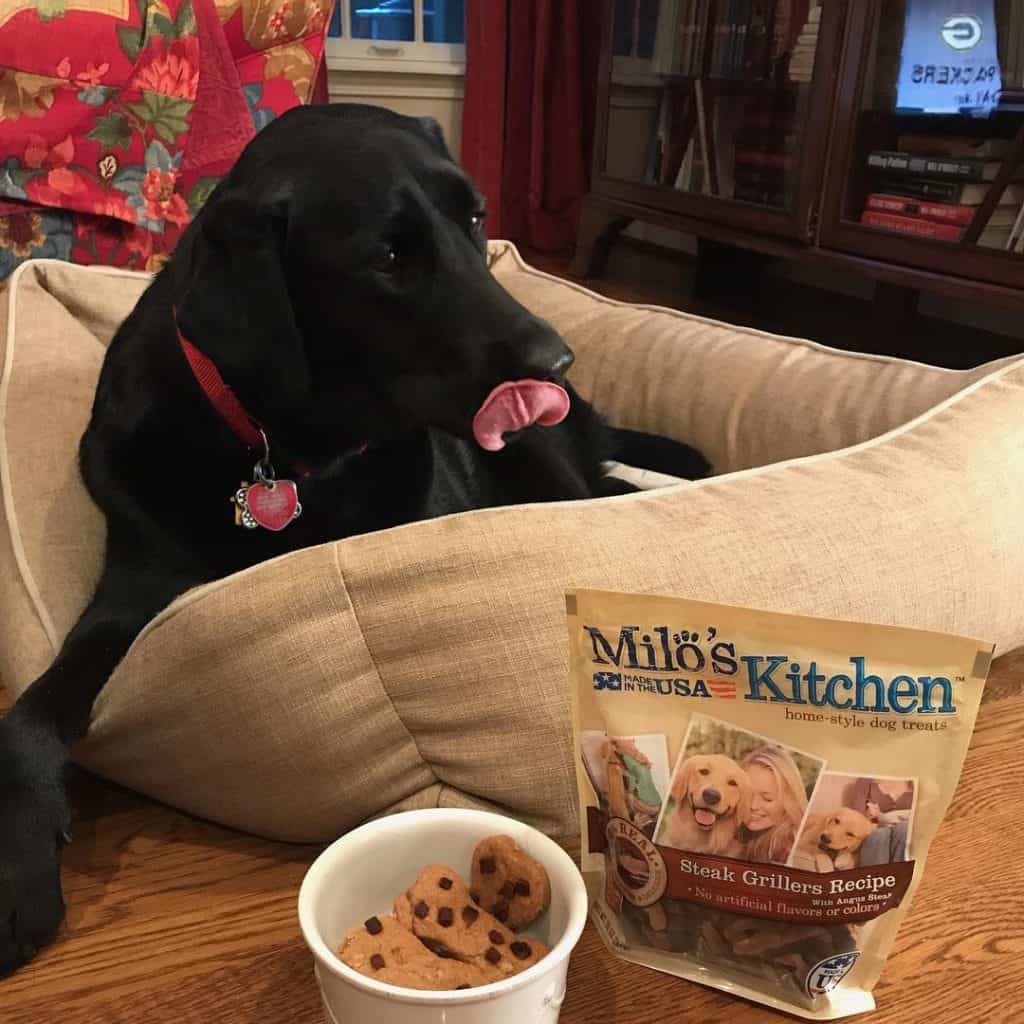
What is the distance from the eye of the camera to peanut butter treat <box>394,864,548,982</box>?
660 millimetres

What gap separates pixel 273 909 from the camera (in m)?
0.86

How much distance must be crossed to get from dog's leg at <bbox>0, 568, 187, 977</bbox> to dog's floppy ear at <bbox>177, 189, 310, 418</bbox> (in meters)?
0.28

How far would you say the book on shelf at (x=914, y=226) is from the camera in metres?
2.14

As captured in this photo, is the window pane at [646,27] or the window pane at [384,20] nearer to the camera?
the window pane at [646,27]

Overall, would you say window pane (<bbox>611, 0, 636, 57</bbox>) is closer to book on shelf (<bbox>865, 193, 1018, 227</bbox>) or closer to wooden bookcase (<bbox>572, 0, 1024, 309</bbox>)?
wooden bookcase (<bbox>572, 0, 1024, 309</bbox>)

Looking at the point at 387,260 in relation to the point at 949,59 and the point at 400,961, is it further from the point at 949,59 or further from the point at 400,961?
the point at 949,59

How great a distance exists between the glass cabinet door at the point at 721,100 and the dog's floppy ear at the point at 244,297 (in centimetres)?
179

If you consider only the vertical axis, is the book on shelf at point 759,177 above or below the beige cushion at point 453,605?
above

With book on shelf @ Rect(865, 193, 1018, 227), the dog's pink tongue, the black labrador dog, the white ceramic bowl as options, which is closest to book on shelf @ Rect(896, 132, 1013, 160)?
book on shelf @ Rect(865, 193, 1018, 227)

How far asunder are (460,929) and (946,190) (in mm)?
1997

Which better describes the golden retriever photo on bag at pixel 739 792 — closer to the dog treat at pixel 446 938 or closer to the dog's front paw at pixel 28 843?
the dog treat at pixel 446 938

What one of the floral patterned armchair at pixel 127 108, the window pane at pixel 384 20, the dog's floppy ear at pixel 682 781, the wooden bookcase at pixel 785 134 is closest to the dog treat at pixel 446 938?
the dog's floppy ear at pixel 682 781

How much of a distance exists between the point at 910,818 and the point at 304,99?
5.95ft

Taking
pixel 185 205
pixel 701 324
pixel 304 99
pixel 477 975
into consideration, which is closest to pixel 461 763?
pixel 477 975
